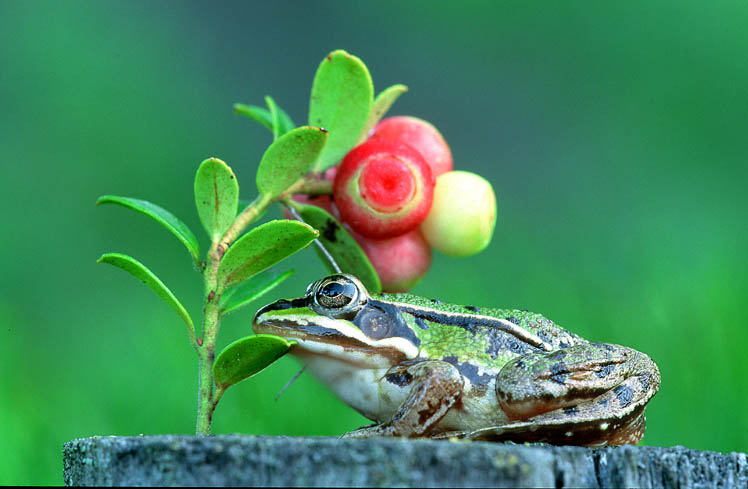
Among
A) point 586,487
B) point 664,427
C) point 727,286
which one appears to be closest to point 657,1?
point 727,286

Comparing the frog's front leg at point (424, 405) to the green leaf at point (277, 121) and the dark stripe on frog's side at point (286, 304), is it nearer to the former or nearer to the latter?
the dark stripe on frog's side at point (286, 304)

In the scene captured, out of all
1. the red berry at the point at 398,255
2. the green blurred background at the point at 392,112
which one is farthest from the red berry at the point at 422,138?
the green blurred background at the point at 392,112

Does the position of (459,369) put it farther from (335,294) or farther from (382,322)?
(335,294)

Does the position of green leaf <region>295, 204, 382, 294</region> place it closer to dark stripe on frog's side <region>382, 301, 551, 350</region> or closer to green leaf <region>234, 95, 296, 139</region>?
dark stripe on frog's side <region>382, 301, 551, 350</region>

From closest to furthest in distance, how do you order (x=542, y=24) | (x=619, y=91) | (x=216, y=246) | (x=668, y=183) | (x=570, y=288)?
(x=216, y=246), (x=570, y=288), (x=668, y=183), (x=619, y=91), (x=542, y=24)

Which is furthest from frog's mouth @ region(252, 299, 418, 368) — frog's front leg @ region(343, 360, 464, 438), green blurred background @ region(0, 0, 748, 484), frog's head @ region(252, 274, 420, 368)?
green blurred background @ region(0, 0, 748, 484)

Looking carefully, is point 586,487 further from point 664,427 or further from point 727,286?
point 727,286
